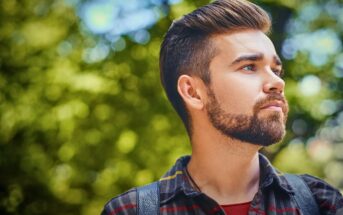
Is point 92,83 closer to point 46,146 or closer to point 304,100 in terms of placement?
point 46,146

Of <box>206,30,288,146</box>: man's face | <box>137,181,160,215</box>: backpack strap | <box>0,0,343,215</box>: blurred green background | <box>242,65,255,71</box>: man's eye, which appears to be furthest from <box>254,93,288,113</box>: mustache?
<box>0,0,343,215</box>: blurred green background

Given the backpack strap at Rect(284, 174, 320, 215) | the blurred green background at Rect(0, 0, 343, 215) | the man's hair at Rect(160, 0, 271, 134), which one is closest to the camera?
the backpack strap at Rect(284, 174, 320, 215)

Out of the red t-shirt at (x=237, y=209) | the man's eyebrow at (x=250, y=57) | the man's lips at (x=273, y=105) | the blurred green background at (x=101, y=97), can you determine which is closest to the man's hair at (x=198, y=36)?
the man's eyebrow at (x=250, y=57)

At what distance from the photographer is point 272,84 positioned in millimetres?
1513

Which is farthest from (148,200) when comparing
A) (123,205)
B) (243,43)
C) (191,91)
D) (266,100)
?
(243,43)

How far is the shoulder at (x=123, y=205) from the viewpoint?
1595 millimetres

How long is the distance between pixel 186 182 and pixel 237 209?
20cm

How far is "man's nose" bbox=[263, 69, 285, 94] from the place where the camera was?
1.51 metres

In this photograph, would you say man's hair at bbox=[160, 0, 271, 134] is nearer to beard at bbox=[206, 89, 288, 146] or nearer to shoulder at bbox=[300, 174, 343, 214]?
beard at bbox=[206, 89, 288, 146]

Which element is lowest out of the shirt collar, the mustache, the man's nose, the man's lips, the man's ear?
the shirt collar

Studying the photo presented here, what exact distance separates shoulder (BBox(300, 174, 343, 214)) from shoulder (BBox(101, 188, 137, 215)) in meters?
0.60

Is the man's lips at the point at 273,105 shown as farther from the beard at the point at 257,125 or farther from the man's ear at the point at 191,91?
the man's ear at the point at 191,91

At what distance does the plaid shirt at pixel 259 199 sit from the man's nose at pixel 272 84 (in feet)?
0.97

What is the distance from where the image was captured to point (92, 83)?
404cm
